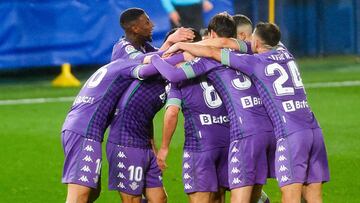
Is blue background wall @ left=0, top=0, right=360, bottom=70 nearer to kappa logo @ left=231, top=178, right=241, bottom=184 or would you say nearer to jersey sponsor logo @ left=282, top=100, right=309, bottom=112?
kappa logo @ left=231, top=178, right=241, bottom=184

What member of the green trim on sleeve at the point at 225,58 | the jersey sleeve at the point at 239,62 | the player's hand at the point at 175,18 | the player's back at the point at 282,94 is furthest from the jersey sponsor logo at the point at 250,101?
the player's hand at the point at 175,18

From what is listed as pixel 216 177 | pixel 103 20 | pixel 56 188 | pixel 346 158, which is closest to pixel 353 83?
pixel 103 20

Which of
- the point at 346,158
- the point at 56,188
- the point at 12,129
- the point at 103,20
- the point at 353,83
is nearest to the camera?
the point at 56,188

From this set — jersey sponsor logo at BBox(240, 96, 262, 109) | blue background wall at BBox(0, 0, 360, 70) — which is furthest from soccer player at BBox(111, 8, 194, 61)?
blue background wall at BBox(0, 0, 360, 70)

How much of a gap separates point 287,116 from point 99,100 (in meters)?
1.71

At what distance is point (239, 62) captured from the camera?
10.3 m

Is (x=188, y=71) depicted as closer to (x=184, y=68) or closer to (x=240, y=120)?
(x=184, y=68)

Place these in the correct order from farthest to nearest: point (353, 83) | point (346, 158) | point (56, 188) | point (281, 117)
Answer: point (353, 83) < point (346, 158) < point (56, 188) < point (281, 117)

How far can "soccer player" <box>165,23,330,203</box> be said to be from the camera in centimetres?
1020

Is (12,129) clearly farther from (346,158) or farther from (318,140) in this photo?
(318,140)

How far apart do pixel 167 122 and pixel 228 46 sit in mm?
890

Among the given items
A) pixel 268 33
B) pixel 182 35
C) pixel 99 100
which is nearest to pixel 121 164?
pixel 99 100

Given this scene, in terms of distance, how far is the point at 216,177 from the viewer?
10703 millimetres

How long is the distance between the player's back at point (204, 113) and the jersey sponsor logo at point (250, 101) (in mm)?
352
